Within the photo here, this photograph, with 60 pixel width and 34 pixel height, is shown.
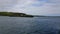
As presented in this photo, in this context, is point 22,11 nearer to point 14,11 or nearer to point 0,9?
point 14,11

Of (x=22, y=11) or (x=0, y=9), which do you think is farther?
(x=22, y=11)

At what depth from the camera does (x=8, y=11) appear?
772cm

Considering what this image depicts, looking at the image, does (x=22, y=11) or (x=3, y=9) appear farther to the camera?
(x=22, y=11)

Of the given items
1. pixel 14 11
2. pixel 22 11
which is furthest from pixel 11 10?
pixel 22 11

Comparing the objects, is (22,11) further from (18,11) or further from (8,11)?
(8,11)

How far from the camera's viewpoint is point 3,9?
7.61 metres

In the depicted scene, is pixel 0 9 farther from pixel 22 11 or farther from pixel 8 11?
pixel 22 11

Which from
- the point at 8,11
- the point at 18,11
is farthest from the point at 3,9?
the point at 18,11

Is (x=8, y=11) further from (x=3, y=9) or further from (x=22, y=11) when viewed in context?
(x=22, y=11)

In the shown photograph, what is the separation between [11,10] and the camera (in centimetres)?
761

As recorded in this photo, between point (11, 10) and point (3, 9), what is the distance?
0.44 meters

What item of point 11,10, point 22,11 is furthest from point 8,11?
point 22,11

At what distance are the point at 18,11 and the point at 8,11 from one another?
66 cm

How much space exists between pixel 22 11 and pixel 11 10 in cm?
79
